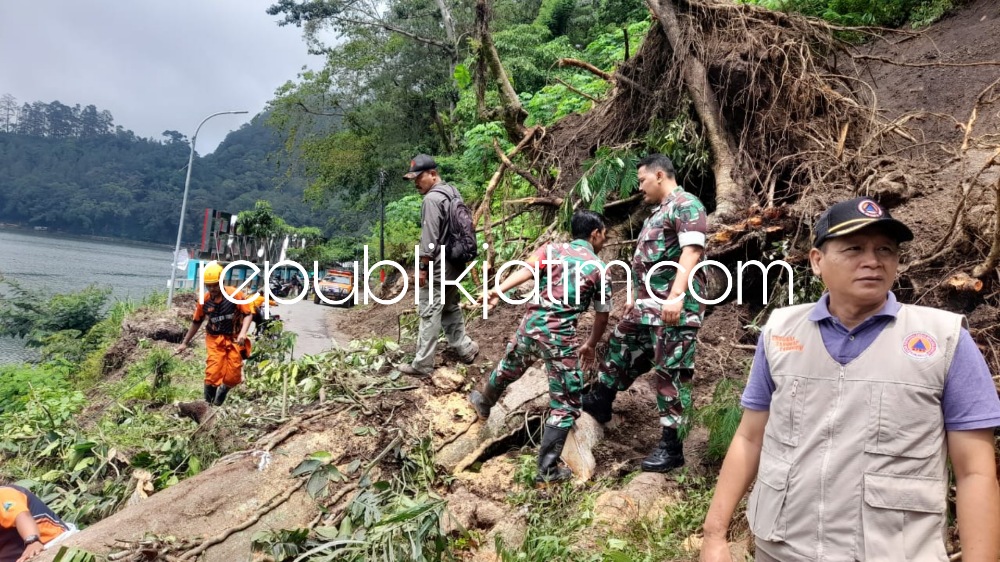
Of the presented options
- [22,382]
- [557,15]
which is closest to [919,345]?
[22,382]

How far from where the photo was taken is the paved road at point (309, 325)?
418 inches

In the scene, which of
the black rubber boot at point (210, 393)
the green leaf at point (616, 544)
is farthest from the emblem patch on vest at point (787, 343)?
the black rubber boot at point (210, 393)

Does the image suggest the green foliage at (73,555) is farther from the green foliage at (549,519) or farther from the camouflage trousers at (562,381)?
the camouflage trousers at (562,381)

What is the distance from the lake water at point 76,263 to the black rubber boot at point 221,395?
19449 mm

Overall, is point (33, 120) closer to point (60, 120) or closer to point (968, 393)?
point (60, 120)

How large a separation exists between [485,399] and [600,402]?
3.04 ft

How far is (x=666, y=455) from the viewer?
3902mm

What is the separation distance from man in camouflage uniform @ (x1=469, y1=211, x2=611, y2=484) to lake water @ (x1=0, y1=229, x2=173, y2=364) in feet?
76.6

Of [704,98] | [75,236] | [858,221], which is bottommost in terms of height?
[75,236]

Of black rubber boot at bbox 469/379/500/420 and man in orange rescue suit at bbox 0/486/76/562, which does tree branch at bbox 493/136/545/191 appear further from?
man in orange rescue suit at bbox 0/486/76/562

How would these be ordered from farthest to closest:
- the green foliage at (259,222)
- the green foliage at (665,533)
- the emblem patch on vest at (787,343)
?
the green foliage at (259,222), the green foliage at (665,533), the emblem patch on vest at (787,343)

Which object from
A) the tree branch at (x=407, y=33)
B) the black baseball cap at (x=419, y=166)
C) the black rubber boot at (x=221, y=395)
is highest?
the tree branch at (x=407, y=33)

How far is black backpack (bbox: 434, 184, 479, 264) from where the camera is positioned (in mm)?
5199

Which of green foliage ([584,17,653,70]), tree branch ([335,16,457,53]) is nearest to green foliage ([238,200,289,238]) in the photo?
tree branch ([335,16,457,53])
